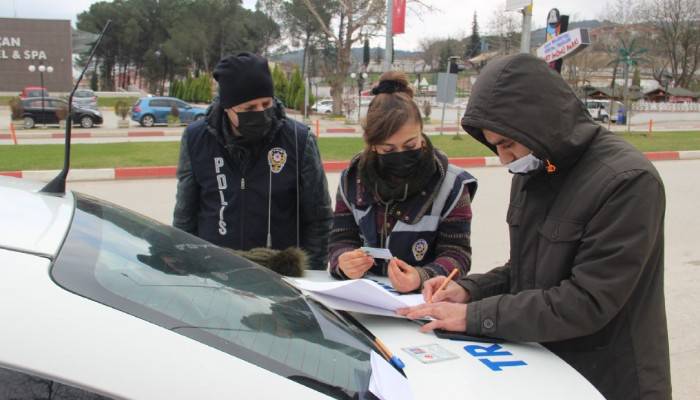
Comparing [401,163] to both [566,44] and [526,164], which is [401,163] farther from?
[566,44]

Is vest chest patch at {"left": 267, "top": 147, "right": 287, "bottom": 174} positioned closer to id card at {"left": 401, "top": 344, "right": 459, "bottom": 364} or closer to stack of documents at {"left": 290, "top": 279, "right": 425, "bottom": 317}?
stack of documents at {"left": 290, "top": 279, "right": 425, "bottom": 317}

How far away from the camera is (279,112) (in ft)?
8.75

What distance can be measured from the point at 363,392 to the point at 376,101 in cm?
126

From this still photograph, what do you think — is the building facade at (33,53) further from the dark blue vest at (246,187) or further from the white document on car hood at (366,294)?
the white document on car hood at (366,294)

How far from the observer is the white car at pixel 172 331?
2.90 ft

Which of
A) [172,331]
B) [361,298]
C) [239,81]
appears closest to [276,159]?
[239,81]

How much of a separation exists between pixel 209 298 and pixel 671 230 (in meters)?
6.96

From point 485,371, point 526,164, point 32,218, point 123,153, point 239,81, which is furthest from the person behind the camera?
point 123,153

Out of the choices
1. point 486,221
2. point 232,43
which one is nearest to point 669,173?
point 486,221

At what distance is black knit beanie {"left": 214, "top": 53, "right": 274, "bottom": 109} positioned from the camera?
8.09 feet

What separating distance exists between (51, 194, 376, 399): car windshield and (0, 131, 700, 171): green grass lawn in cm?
990

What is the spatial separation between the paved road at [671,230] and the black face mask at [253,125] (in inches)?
100

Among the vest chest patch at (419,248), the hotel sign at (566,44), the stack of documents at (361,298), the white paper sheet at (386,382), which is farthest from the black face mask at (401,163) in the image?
the hotel sign at (566,44)

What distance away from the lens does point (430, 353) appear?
4.98 feet
